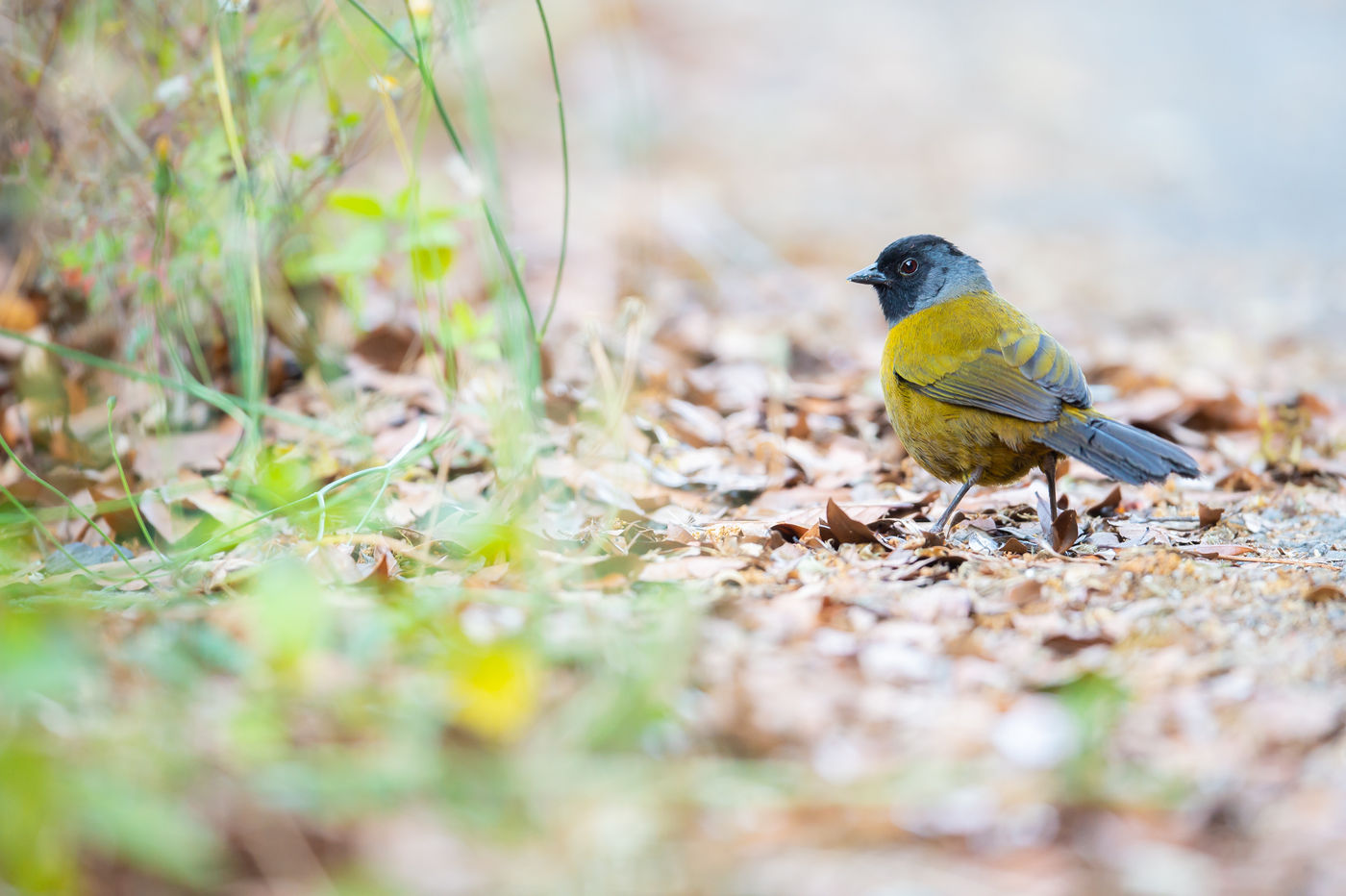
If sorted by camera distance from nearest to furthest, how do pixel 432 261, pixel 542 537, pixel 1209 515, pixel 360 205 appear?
1. pixel 542 537
2. pixel 1209 515
3. pixel 432 261
4. pixel 360 205

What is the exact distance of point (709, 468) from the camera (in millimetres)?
4418

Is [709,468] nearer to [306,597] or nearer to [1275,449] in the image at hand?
[1275,449]

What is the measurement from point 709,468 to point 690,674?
2.25 meters

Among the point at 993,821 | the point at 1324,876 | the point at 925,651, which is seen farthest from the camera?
the point at 925,651

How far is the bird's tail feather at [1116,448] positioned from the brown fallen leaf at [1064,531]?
172 mm

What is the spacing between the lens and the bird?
3.72 meters

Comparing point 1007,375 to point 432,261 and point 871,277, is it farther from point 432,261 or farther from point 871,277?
point 432,261

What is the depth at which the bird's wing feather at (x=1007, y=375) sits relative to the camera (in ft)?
13.1

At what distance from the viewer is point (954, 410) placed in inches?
163

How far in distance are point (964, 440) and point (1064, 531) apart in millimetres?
591

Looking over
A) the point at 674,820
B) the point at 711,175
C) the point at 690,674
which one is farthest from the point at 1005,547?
the point at 711,175

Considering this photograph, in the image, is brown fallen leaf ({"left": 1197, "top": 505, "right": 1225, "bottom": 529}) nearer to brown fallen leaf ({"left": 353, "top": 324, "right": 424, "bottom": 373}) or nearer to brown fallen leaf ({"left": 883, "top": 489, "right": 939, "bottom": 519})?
brown fallen leaf ({"left": 883, "top": 489, "right": 939, "bottom": 519})

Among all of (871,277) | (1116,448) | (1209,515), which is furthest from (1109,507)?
(871,277)

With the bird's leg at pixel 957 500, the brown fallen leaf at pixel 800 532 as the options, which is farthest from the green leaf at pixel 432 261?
the bird's leg at pixel 957 500
